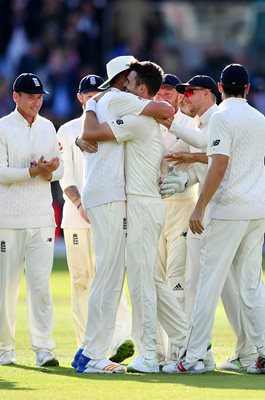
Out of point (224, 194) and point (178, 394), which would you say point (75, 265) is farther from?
point (178, 394)

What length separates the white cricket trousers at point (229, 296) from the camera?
31.1ft

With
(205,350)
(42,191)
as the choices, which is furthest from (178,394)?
(42,191)

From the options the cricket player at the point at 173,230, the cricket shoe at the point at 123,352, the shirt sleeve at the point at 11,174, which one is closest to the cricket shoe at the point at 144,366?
the cricket player at the point at 173,230

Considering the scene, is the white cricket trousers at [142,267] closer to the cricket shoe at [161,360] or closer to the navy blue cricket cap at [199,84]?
the cricket shoe at [161,360]

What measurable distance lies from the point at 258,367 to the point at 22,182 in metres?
2.42

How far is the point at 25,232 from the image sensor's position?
9.89 m

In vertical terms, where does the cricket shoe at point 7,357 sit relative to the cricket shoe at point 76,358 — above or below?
below

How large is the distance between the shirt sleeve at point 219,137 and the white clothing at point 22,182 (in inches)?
63.4

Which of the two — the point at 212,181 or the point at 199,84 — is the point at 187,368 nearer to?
the point at 212,181

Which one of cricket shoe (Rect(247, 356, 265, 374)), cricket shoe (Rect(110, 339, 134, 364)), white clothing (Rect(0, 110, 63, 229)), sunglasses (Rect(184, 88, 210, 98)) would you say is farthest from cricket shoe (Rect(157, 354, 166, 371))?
sunglasses (Rect(184, 88, 210, 98))

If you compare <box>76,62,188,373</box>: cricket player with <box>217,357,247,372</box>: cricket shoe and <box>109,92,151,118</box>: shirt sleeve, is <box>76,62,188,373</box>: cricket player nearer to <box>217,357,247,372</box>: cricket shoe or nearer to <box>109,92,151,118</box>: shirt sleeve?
<box>109,92,151,118</box>: shirt sleeve

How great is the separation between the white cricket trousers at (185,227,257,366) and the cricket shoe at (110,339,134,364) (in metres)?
0.55

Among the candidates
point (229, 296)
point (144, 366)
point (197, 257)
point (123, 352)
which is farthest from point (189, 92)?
point (144, 366)

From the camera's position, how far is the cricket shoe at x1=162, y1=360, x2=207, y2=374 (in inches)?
356
